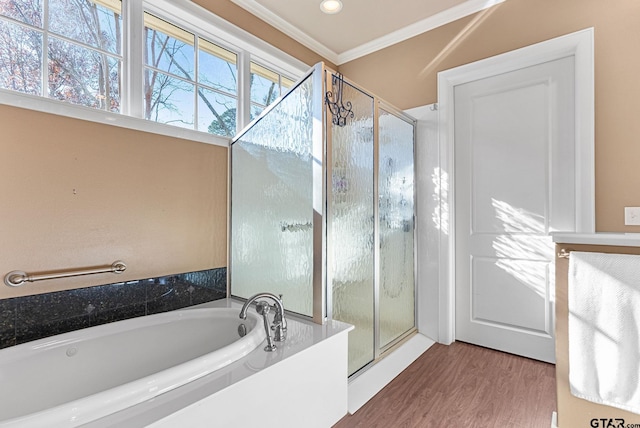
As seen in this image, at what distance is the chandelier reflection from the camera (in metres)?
1.72

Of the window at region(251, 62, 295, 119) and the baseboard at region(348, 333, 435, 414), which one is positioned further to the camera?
the window at region(251, 62, 295, 119)

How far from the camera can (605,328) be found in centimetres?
119

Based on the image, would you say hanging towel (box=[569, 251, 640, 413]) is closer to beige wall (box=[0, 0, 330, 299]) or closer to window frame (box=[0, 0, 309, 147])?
beige wall (box=[0, 0, 330, 299])

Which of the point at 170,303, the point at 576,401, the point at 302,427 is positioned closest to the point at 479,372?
the point at 576,401

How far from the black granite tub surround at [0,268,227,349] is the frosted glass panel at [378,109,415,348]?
1.21 meters

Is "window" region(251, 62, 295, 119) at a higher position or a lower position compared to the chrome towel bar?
higher

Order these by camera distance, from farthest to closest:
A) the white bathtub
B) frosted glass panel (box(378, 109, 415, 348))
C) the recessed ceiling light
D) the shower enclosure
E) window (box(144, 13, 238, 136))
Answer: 1. the recessed ceiling light
2. frosted glass panel (box(378, 109, 415, 348))
3. window (box(144, 13, 238, 136))
4. the shower enclosure
5. the white bathtub

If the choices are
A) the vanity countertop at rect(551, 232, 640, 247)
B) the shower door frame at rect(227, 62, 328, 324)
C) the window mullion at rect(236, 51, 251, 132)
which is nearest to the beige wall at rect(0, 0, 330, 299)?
the window mullion at rect(236, 51, 251, 132)

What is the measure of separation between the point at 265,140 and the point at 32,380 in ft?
5.26

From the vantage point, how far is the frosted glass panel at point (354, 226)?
1803mm

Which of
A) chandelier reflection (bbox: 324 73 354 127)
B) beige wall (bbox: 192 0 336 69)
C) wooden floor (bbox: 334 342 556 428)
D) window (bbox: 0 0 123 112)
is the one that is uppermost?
beige wall (bbox: 192 0 336 69)

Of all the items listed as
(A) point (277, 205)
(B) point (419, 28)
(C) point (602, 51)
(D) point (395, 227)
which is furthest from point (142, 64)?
(C) point (602, 51)

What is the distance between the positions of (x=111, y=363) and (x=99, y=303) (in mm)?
332

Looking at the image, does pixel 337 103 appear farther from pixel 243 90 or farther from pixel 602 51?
pixel 602 51
